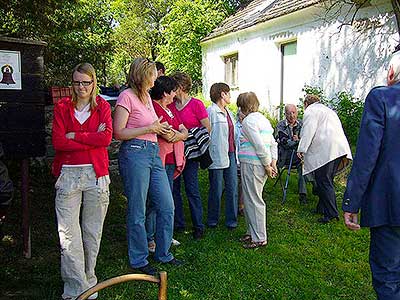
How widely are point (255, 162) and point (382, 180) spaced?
2.24 m

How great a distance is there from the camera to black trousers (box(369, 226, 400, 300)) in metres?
2.87

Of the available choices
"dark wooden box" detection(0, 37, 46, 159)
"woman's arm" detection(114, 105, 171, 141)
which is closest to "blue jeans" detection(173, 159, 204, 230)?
"woman's arm" detection(114, 105, 171, 141)

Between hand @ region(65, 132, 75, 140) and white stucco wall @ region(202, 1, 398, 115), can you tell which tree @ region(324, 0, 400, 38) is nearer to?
white stucco wall @ region(202, 1, 398, 115)

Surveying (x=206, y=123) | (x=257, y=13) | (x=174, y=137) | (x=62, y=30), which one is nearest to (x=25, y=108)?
(x=174, y=137)

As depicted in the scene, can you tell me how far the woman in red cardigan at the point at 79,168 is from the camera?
364cm

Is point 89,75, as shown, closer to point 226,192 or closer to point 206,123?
point 206,123

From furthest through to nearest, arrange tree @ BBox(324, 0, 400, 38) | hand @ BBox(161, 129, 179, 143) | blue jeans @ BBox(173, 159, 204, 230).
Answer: tree @ BBox(324, 0, 400, 38) < blue jeans @ BBox(173, 159, 204, 230) < hand @ BBox(161, 129, 179, 143)

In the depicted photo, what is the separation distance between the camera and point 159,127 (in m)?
4.14

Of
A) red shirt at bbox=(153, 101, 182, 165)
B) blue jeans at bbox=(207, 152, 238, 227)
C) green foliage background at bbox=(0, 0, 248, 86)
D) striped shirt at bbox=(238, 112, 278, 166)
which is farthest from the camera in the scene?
green foliage background at bbox=(0, 0, 248, 86)

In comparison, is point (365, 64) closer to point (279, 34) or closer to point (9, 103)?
point (279, 34)

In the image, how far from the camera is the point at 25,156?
4.48 meters

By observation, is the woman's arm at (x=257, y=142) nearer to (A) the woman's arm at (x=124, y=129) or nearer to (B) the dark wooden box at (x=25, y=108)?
(A) the woman's arm at (x=124, y=129)

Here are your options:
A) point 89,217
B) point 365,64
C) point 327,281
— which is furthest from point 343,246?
point 365,64

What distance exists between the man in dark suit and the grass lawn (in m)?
1.22
